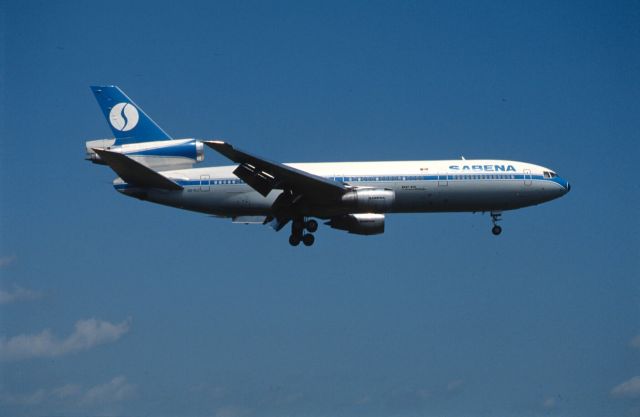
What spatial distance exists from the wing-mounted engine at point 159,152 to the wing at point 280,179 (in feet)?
8.52

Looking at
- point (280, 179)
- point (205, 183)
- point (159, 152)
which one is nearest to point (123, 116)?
point (159, 152)

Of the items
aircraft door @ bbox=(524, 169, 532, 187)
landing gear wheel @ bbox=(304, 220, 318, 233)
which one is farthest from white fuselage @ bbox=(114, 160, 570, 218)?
landing gear wheel @ bbox=(304, 220, 318, 233)

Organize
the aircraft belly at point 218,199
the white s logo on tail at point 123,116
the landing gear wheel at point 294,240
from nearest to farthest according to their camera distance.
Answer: the aircraft belly at point 218,199
the landing gear wheel at point 294,240
the white s logo on tail at point 123,116

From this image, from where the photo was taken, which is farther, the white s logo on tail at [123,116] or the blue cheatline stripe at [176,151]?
the white s logo on tail at [123,116]

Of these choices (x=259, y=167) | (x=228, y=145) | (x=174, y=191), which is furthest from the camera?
(x=174, y=191)

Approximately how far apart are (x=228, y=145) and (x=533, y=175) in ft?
56.0

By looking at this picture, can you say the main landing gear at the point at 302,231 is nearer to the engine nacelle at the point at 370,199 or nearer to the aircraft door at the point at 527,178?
the engine nacelle at the point at 370,199

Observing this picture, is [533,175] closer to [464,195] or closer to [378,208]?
[464,195]

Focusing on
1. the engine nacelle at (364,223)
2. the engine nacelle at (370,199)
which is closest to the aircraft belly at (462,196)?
the engine nacelle at (364,223)

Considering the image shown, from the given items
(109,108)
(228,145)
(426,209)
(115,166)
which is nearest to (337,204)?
(426,209)

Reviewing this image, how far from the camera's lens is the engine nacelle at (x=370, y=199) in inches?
1464

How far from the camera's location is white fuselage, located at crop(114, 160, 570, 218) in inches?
1545

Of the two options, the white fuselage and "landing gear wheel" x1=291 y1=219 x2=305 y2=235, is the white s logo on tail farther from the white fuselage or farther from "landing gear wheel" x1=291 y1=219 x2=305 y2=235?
"landing gear wheel" x1=291 y1=219 x2=305 y2=235

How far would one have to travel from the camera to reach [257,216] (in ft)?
136
